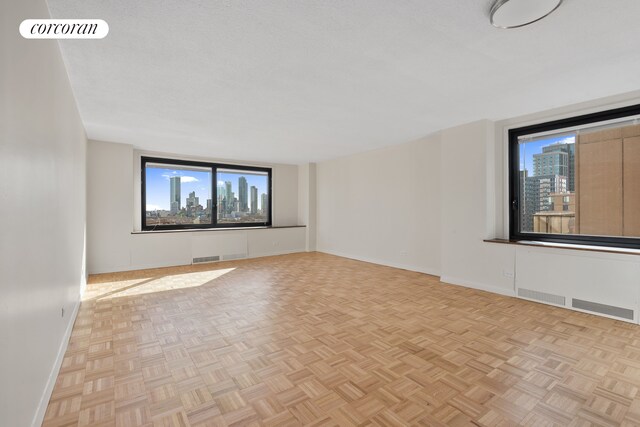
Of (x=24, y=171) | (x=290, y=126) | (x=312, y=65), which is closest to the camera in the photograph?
(x=24, y=171)

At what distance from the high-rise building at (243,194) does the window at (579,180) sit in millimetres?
6050

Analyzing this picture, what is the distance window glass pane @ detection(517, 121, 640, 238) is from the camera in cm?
350

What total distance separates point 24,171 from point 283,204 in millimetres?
6983

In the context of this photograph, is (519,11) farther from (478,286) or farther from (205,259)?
(205,259)

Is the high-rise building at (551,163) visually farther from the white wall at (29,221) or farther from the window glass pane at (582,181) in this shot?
the white wall at (29,221)

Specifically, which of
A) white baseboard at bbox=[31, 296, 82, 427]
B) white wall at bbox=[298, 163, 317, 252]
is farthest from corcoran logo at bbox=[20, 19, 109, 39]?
white wall at bbox=[298, 163, 317, 252]

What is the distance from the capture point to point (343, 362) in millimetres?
2271

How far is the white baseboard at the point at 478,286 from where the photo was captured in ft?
13.3

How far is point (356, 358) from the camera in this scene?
7.66ft

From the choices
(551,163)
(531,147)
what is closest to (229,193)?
(531,147)

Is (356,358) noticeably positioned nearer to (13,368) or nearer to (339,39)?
(13,368)

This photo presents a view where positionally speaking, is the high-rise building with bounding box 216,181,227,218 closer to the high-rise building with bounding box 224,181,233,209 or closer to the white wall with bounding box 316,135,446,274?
the high-rise building with bounding box 224,181,233,209

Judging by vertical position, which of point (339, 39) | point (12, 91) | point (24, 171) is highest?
point (339, 39)

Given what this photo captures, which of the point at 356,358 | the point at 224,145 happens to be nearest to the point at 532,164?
the point at 356,358
